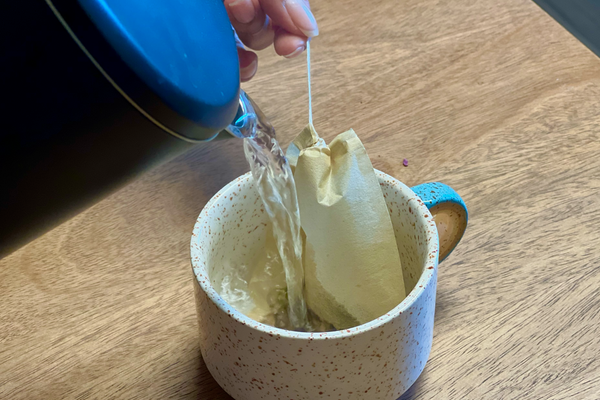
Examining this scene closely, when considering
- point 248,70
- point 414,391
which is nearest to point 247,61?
point 248,70

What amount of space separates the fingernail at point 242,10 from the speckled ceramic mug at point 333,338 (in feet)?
0.55

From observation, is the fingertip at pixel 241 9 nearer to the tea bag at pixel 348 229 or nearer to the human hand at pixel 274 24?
the human hand at pixel 274 24

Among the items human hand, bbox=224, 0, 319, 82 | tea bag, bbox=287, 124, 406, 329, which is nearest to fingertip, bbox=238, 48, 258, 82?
human hand, bbox=224, 0, 319, 82

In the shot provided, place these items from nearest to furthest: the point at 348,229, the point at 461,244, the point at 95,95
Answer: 1. the point at 95,95
2. the point at 348,229
3. the point at 461,244

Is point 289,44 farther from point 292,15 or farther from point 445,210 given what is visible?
point 445,210

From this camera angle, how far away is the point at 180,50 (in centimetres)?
25

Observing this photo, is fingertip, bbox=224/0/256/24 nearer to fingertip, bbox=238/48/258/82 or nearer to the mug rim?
fingertip, bbox=238/48/258/82

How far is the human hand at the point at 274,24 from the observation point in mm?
494

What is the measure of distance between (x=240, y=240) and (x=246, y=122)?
15 centimetres

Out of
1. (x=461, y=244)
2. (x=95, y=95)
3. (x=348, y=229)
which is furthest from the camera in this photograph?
(x=461, y=244)

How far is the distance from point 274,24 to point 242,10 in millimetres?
34

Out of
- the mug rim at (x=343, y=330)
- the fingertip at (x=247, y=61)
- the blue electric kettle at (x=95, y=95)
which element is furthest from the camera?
the fingertip at (x=247, y=61)

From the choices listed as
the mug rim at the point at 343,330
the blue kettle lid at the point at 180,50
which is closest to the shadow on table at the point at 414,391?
the mug rim at the point at 343,330

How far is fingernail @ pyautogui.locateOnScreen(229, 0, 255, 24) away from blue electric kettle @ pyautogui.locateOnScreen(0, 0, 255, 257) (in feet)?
0.79
